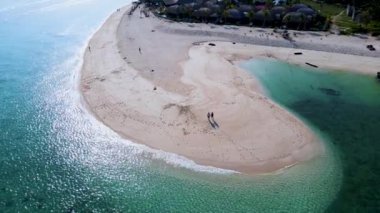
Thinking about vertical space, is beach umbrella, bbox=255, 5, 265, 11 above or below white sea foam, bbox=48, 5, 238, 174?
above

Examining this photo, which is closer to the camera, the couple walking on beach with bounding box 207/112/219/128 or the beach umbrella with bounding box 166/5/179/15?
the couple walking on beach with bounding box 207/112/219/128

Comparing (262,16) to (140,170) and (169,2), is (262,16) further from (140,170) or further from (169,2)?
(140,170)

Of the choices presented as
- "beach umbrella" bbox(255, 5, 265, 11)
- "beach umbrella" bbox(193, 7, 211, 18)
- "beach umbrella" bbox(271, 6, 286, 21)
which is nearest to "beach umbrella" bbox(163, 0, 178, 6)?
"beach umbrella" bbox(193, 7, 211, 18)

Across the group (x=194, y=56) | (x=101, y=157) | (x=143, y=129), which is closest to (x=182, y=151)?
(x=143, y=129)

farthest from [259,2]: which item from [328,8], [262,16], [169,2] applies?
[169,2]

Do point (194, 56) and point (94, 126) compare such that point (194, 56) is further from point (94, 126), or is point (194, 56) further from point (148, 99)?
point (94, 126)

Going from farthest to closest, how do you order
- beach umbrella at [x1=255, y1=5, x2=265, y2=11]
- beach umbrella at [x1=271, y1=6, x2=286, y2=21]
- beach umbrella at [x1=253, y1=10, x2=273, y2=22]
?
beach umbrella at [x1=255, y1=5, x2=265, y2=11]
beach umbrella at [x1=271, y1=6, x2=286, y2=21]
beach umbrella at [x1=253, y1=10, x2=273, y2=22]

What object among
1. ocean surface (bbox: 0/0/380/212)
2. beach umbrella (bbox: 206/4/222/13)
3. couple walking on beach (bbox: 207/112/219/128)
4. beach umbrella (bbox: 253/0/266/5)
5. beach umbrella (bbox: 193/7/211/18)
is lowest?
ocean surface (bbox: 0/0/380/212)

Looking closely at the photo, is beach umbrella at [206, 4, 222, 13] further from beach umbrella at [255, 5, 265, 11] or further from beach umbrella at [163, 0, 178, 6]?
beach umbrella at [163, 0, 178, 6]
